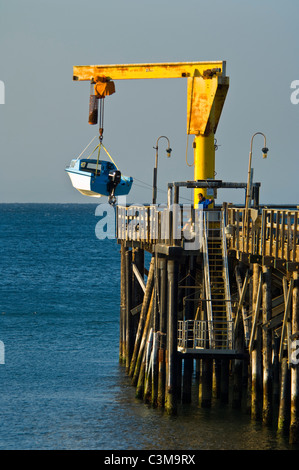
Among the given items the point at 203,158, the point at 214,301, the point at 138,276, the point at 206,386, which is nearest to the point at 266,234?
the point at 214,301

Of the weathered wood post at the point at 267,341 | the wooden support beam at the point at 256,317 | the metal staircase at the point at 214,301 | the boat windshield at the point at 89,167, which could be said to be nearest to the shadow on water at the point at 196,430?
the weathered wood post at the point at 267,341

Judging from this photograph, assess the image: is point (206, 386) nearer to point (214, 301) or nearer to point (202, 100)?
Result: point (214, 301)

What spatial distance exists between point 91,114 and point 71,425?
498 inches

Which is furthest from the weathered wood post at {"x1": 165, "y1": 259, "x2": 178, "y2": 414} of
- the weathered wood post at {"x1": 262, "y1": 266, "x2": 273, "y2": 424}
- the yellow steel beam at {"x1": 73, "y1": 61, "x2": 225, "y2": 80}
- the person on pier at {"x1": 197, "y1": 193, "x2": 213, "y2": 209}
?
the yellow steel beam at {"x1": 73, "y1": 61, "x2": 225, "y2": 80}

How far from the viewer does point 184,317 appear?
106 feet

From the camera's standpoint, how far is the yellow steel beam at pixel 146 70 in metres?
35.7

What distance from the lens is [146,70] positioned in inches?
1453

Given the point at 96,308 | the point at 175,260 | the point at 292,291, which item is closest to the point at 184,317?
the point at 175,260

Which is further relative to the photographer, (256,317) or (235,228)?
(235,228)

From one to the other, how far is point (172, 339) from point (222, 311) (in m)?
2.35

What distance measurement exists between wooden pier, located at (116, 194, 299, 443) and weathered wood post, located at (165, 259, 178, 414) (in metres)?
0.03

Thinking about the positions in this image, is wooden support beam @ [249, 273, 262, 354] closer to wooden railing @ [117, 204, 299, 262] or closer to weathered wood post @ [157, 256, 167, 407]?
wooden railing @ [117, 204, 299, 262]

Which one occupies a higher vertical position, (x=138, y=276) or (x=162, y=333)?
(x=138, y=276)

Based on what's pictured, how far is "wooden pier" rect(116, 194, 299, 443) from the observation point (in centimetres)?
2684
